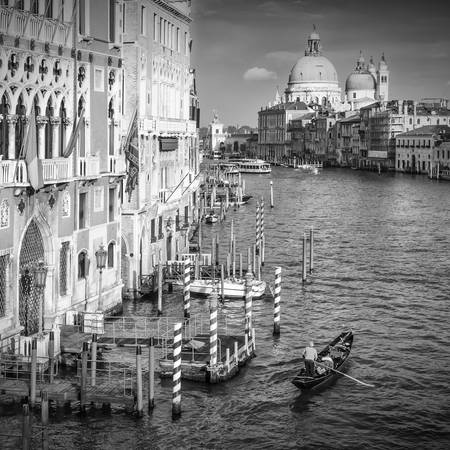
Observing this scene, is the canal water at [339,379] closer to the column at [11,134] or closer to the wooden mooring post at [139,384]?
the wooden mooring post at [139,384]

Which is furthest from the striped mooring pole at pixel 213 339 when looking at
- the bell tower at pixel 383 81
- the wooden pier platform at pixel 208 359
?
the bell tower at pixel 383 81

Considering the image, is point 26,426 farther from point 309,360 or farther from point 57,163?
point 57,163

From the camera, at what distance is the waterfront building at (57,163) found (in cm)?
1609

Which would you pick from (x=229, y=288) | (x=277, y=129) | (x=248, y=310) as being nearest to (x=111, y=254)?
(x=248, y=310)

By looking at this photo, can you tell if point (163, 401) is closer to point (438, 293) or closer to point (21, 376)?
point (21, 376)

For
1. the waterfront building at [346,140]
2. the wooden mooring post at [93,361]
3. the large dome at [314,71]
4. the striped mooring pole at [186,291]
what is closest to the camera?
the wooden mooring post at [93,361]

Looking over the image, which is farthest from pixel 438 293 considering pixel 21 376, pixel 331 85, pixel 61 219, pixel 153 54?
pixel 331 85

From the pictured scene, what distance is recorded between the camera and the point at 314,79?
525 feet

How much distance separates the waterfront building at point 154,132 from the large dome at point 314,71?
435 ft

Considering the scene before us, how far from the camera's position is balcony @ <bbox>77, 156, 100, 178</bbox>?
18650 millimetres

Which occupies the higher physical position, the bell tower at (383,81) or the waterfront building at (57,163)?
the bell tower at (383,81)

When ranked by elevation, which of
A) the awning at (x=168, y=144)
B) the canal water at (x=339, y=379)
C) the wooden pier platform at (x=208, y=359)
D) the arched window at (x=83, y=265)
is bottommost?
the canal water at (x=339, y=379)

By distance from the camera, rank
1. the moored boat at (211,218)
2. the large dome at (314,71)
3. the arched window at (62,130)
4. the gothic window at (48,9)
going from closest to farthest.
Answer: the gothic window at (48,9) → the arched window at (62,130) → the moored boat at (211,218) → the large dome at (314,71)

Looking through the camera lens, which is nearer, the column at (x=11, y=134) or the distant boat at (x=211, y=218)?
the column at (x=11, y=134)
